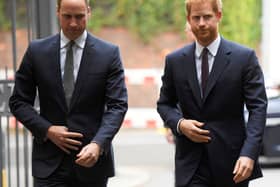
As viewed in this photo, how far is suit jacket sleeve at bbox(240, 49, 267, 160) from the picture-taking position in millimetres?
4016

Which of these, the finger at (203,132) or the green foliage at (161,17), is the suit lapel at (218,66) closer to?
the finger at (203,132)

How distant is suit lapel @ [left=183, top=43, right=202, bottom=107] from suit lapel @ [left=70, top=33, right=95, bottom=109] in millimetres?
548

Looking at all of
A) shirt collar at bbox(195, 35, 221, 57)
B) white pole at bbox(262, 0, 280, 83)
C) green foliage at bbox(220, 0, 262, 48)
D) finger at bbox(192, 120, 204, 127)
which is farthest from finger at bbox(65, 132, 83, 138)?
green foliage at bbox(220, 0, 262, 48)

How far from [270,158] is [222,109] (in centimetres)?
778

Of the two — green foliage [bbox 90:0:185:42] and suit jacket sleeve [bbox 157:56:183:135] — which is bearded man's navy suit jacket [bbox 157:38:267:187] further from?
green foliage [bbox 90:0:185:42]

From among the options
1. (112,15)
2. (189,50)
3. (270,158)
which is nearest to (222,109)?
(189,50)

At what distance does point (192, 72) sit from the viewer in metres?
4.18

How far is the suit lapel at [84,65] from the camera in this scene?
4.14m

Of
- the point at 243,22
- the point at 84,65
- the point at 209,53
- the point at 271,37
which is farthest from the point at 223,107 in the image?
the point at 243,22

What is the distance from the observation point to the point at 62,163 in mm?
4156

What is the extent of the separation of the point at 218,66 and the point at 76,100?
83 centimetres

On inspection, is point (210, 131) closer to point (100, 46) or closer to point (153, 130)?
point (100, 46)

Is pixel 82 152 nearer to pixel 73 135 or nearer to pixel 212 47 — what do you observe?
pixel 73 135

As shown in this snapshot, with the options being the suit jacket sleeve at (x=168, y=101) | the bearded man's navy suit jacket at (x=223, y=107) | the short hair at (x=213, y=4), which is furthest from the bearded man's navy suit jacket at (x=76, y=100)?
the short hair at (x=213, y=4)
